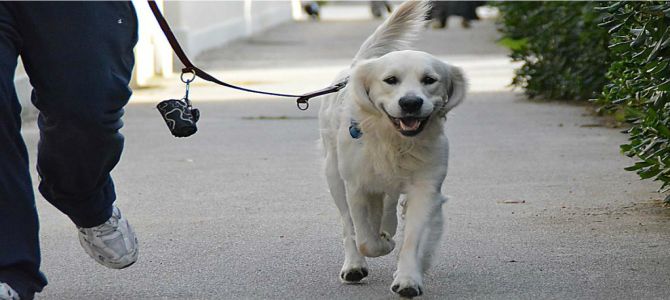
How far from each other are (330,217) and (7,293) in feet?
9.33

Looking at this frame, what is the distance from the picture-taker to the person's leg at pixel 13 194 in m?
4.28

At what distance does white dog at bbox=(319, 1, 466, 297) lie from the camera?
4910mm

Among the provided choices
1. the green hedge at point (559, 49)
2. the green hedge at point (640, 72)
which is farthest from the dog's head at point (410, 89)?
the green hedge at point (559, 49)

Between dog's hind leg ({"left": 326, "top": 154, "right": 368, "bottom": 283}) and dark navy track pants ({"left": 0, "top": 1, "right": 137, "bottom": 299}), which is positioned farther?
dog's hind leg ({"left": 326, "top": 154, "right": 368, "bottom": 283})

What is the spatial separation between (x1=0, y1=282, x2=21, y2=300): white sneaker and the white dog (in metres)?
1.39

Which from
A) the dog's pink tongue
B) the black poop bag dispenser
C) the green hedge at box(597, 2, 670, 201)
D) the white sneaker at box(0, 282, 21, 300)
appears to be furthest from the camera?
the green hedge at box(597, 2, 670, 201)

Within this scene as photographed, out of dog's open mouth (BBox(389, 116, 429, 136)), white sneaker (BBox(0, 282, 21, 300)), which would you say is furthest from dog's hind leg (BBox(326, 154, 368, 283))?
white sneaker (BBox(0, 282, 21, 300))

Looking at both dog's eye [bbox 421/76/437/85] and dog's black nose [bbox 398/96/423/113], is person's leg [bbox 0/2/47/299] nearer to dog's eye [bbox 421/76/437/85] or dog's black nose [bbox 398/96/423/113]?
dog's black nose [bbox 398/96/423/113]

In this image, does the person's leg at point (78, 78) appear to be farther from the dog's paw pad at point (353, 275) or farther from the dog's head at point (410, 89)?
the dog's paw pad at point (353, 275)

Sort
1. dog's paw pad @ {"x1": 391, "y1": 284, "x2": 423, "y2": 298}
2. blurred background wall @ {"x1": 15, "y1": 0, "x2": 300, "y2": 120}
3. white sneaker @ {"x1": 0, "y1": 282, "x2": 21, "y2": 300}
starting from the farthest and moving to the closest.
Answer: blurred background wall @ {"x1": 15, "y1": 0, "x2": 300, "y2": 120} → dog's paw pad @ {"x1": 391, "y1": 284, "x2": 423, "y2": 298} → white sneaker @ {"x1": 0, "y1": 282, "x2": 21, "y2": 300}

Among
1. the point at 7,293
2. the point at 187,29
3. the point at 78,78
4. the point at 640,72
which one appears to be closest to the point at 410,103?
the point at 78,78

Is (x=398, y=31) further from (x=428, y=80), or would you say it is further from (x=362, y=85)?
(x=428, y=80)

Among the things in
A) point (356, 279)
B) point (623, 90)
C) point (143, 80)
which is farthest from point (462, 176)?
point (143, 80)

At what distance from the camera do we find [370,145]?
5.16 meters
